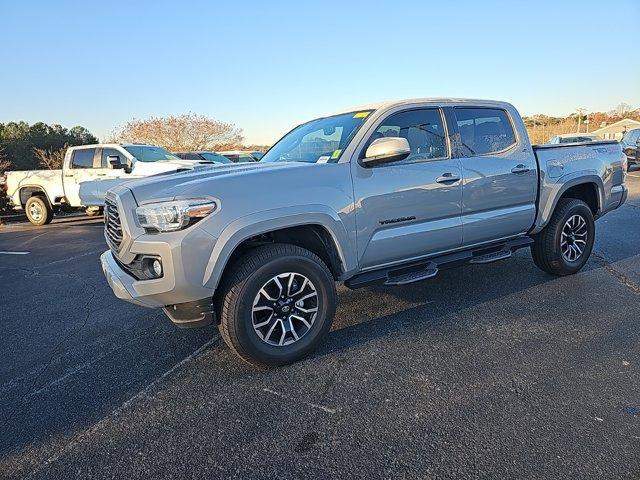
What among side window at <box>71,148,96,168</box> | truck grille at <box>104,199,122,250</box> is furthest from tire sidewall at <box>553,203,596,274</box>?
side window at <box>71,148,96,168</box>

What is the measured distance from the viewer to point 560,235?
4719 millimetres

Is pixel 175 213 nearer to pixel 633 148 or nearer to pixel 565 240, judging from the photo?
pixel 565 240

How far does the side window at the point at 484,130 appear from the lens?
162 inches

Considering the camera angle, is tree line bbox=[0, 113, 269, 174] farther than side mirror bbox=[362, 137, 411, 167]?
Yes

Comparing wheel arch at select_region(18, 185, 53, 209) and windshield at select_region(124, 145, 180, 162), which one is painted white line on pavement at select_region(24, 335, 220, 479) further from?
wheel arch at select_region(18, 185, 53, 209)

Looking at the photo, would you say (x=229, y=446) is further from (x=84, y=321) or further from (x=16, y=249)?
(x=16, y=249)

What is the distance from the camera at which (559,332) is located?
138 inches

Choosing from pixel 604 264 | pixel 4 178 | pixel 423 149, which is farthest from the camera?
→ pixel 4 178

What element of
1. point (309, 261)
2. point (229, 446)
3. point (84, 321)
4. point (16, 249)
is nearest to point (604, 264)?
point (309, 261)

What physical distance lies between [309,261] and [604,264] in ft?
14.0

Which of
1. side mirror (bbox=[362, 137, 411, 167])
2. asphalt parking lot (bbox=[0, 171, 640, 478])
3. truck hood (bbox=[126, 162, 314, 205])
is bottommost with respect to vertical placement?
asphalt parking lot (bbox=[0, 171, 640, 478])

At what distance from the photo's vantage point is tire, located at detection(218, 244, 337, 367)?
2953 millimetres

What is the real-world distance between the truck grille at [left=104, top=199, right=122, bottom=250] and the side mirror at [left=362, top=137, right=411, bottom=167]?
1923mm

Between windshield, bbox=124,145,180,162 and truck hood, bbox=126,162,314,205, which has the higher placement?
windshield, bbox=124,145,180,162
